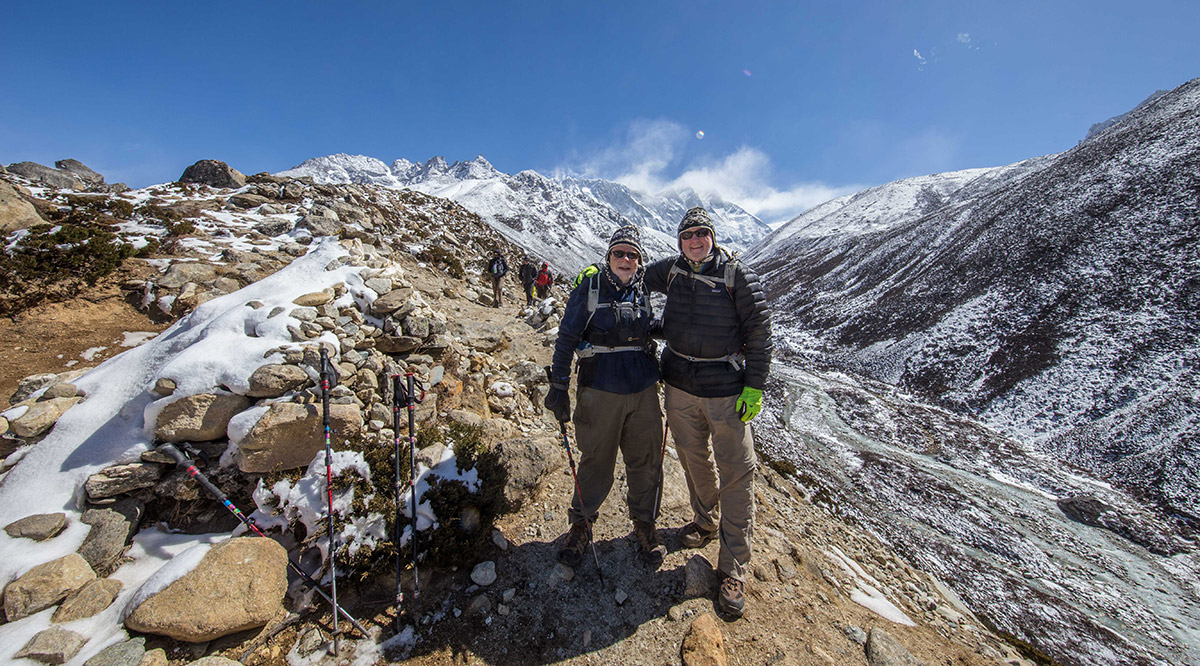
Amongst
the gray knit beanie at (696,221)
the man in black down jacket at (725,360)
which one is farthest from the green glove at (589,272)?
the gray knit beanie at (696,221)

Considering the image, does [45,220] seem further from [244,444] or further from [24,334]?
[244,444]

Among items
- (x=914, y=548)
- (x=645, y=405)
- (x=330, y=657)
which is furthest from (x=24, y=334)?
(x=914, y=548)

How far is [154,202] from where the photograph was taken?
621 inches

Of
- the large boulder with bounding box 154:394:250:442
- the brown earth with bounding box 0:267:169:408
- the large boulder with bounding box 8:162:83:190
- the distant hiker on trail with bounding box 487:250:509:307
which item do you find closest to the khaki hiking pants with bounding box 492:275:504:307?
the distant hiker on trail with bounding box 487:250:509:307

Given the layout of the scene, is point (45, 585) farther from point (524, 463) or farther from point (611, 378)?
point (611, 378)

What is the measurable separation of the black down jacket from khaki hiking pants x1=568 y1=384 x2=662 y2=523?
59 centimetres

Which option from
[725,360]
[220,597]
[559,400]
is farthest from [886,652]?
[220,597]

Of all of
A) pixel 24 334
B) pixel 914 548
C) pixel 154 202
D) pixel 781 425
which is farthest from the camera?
pixel 781 425

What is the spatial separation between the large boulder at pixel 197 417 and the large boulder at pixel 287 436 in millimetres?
424

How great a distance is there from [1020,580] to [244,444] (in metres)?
14.5

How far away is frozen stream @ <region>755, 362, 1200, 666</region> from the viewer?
25.3 feet

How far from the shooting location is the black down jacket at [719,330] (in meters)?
4.42

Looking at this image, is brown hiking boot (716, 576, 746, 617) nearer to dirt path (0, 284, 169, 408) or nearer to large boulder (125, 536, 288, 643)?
large boulder (125, 536, 288, 643)

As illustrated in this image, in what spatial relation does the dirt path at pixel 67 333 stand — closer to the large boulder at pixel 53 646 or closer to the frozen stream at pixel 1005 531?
the large boulder at pixel 53 646
